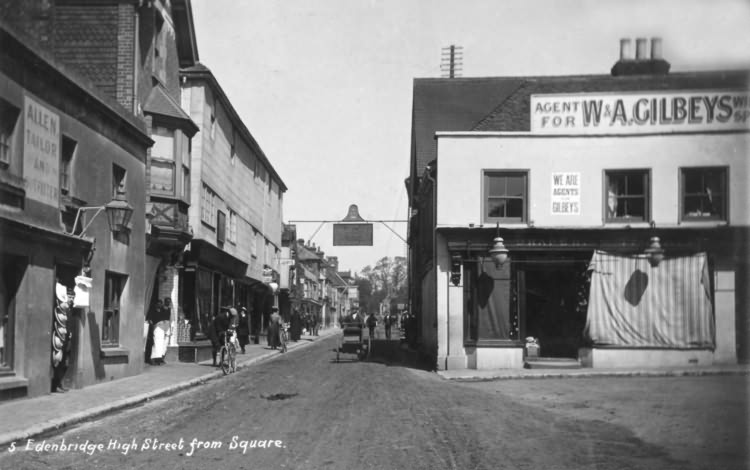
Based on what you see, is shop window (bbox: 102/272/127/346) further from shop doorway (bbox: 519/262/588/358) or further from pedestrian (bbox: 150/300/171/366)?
shop doorway (bbox: 519/262/588/358)

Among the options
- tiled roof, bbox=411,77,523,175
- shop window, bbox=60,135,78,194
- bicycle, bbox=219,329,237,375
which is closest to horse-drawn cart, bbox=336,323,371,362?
bicycle, bbox=219,329,237,375

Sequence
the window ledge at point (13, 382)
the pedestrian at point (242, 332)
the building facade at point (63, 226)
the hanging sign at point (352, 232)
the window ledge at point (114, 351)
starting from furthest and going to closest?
the hanging sign at point (352, 232)
the pedestrian at point (242, 332)
the window ledge at point (114, 351)
the building facade at point (63, 226)
the window ledge at point (13, 382)

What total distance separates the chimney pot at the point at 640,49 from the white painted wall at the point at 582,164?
5.34 metres

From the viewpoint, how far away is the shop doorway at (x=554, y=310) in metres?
22.2

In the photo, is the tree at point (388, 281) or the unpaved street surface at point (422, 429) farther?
the tree at point (388, 281)

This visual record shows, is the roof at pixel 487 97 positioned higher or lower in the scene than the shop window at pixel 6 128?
higher

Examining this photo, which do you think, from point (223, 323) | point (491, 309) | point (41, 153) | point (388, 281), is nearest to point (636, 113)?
point (491, 309)

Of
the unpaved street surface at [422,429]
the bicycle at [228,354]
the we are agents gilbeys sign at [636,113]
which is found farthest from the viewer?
the bicycle at [228,354]

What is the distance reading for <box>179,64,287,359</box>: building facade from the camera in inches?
1114

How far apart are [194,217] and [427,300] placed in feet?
32.3

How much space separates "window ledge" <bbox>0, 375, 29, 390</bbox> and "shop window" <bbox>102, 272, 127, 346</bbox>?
4346 mm

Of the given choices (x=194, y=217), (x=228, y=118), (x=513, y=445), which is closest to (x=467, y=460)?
(x=513, y=445)

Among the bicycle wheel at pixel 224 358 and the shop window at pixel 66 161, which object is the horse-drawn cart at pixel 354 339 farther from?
the shop window at pixel 66 161

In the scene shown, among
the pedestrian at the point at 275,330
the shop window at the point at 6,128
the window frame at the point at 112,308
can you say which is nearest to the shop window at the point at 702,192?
the window frame at the point at 112,308
